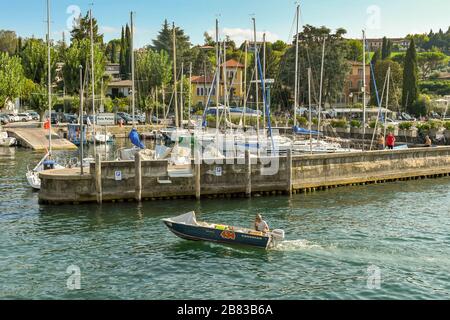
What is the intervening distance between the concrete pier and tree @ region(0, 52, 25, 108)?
51.9 meters

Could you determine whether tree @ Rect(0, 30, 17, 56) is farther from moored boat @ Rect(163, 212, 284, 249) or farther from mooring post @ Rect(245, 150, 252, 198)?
moored boat @ Rect(163, 212, 284, 249)

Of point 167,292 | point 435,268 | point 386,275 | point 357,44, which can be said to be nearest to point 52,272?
point 167,292

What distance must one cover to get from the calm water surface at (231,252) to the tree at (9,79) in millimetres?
49729

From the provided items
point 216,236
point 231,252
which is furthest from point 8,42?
point 231,252

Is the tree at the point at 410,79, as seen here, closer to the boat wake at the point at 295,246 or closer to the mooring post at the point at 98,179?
the mooring post at the point at 98,179

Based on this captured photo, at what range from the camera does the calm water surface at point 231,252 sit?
74.9ft

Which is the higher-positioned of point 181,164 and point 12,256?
point 181,164

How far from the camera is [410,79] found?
345 ft

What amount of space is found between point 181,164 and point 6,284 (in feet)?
66.6

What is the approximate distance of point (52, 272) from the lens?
24688mm

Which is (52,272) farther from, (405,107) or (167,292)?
(405,107)

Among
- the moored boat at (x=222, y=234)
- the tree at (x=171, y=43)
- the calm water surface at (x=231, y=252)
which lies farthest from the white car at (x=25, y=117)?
the moored boat at (x=222, y=234)

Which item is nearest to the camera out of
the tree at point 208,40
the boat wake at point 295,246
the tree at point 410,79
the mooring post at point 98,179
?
the boat wake at point 295,246

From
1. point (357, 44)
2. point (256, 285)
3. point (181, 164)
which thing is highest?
point (357, 44)
